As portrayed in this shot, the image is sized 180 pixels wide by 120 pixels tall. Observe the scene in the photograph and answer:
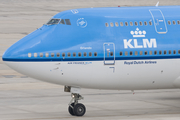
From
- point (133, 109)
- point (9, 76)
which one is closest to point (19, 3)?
point (9, 76)

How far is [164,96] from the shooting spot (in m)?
31.8

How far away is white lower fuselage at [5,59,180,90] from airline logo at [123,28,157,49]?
741 millimetres

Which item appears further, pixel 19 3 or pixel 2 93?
pixel 19 3

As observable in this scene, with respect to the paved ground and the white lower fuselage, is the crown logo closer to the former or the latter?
the white lower fuselage

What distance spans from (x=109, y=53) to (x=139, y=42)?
1.62 m

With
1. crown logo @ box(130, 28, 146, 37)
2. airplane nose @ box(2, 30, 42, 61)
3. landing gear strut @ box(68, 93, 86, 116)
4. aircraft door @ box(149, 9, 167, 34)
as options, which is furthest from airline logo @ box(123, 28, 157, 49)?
airplane nose @ box(2, 30, 42, 61)

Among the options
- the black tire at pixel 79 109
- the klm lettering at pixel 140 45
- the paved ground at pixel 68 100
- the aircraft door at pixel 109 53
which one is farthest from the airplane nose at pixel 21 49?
the klm lettering at pixel 140 45

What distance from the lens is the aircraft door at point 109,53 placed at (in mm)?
24000

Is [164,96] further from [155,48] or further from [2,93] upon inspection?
[2,93]

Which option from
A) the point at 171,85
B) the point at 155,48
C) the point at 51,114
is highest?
the point at 155,48

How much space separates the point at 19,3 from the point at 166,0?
101 feet

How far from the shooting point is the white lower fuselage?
936 inches

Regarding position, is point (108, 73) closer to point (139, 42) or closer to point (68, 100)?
point (139, 42)

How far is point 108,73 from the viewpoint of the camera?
24.3 m
